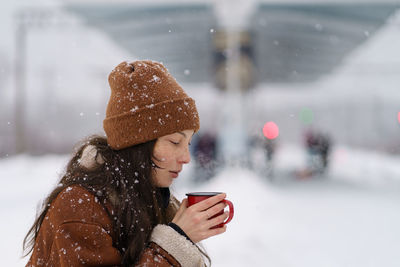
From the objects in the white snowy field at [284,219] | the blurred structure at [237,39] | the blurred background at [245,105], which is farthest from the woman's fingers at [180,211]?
the blurred structure at [237,39]

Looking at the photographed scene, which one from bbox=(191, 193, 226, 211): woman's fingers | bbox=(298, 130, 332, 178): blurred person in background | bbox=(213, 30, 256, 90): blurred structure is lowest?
bbox=(298, 130, 332, 178): blurred person in background

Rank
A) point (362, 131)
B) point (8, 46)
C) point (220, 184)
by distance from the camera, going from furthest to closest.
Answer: point (362, 131) < point (8, 46) < point (220, 184)

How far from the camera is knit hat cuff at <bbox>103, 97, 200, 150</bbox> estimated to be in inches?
41.3

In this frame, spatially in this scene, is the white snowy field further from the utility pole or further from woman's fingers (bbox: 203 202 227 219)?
the utility pole

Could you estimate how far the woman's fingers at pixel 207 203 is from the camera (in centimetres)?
99

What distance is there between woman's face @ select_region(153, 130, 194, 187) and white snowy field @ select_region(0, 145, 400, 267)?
1.10ft

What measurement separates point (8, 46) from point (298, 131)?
28.5 ft

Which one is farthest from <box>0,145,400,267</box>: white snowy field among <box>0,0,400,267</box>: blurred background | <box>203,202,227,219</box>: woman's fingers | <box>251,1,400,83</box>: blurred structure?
<box>251,1,400,83</box>: blurred structure

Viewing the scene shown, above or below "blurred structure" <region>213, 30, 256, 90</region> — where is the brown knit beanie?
below

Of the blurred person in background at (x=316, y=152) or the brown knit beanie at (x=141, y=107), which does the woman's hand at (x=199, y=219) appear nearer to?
the brown knit beanie at (x=141, y=107)

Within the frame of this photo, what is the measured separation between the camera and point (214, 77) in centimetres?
525

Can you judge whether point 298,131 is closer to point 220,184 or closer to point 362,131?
point 220,184

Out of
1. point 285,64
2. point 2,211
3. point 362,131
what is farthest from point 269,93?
point 362,131

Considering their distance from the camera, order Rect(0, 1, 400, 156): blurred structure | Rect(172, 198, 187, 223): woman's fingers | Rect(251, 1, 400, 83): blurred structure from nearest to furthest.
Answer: Rect(172, 198, 187, 223): woman's fingers → Rect(0, 1, 400, 156): blurred structure → Rect(251, 1, 400, 83): blurred structure
